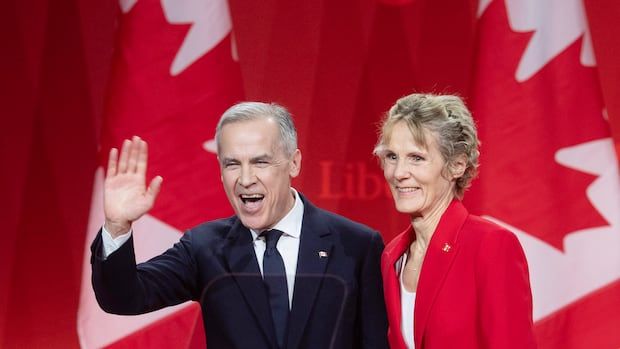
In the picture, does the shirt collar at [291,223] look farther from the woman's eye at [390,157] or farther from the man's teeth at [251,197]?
the woman's eye at [390,157]

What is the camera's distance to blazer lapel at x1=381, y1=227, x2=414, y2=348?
1923 mm

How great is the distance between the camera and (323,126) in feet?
11.3

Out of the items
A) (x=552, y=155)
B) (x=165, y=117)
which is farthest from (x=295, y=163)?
(x=552, y=155)

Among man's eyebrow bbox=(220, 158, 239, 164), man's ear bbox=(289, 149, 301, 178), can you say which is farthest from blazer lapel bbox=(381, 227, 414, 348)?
man's eyebrow bbox=(220, 158, 239, 164)

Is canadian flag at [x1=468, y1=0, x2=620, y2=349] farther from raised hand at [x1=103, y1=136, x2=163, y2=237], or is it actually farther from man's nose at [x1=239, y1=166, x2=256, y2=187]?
raised hand at [x1=103, y1=136, x2=163, y2=237]

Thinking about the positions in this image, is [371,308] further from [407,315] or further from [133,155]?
[133,155]

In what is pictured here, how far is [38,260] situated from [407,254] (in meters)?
1.91

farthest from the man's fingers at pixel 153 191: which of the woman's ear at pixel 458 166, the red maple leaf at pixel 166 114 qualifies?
the red maple leaf at pixel 166 114

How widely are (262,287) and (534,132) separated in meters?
1.69

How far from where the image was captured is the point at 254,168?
1910 mm

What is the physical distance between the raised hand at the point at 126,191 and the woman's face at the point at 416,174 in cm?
59

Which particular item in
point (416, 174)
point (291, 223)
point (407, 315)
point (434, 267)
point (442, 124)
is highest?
point (442, 124)

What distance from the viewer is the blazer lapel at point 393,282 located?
6.31 feet

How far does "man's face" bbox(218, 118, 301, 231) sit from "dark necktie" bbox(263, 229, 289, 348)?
0.26ft
